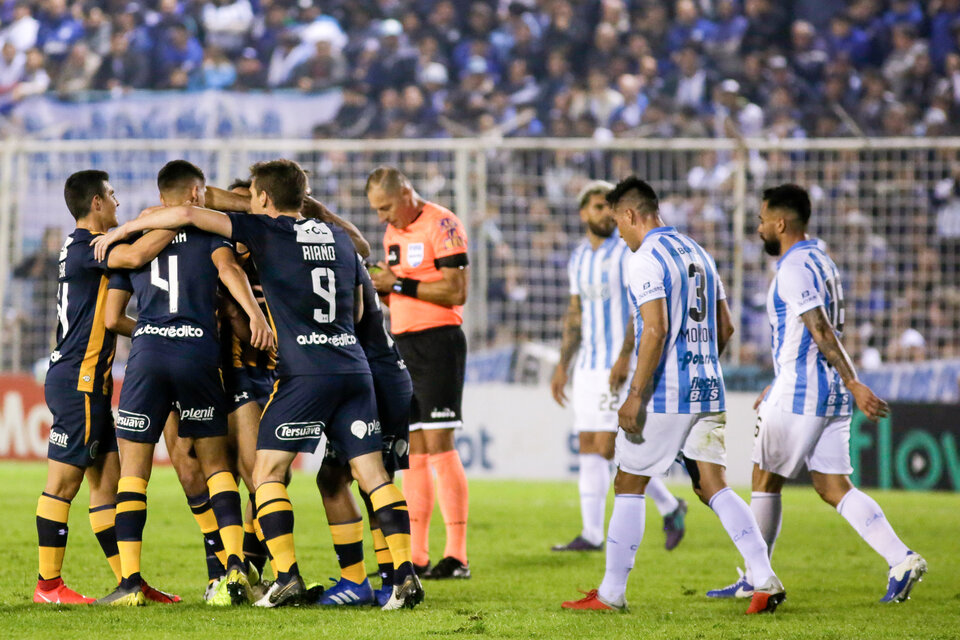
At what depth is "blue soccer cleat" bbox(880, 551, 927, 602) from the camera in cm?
630

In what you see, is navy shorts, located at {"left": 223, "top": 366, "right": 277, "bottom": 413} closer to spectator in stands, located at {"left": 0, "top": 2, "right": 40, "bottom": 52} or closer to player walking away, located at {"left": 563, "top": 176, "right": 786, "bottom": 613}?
player walking away, located at {"left": 563, "top": 176, "right": 786, "bottom": 613}

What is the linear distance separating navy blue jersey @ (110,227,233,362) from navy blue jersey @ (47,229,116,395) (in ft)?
0.92

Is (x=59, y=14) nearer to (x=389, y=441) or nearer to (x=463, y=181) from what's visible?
(x=463, y=181)

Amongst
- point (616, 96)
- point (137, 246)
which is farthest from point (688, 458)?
point (616, 96)

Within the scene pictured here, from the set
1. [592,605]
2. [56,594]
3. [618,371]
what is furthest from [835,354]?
[56,594]

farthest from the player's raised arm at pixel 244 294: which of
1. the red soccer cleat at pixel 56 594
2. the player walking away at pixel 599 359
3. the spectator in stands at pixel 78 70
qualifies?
the spectator in stands at pixel 78 70

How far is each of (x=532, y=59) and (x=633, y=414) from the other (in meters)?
14.8

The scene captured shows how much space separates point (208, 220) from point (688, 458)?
2.58 metres

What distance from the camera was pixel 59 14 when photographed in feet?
70.6

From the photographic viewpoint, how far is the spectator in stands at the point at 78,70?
20.7 meters

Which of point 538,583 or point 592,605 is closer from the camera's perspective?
point 592,605

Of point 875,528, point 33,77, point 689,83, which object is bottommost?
point 875,528

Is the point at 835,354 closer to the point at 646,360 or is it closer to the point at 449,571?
the point at 646,360

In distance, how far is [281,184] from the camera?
18.7ft
